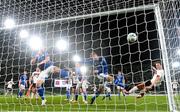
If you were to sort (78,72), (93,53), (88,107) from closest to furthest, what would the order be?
1. (88,107)
2. (93,53)
3. (78,72)

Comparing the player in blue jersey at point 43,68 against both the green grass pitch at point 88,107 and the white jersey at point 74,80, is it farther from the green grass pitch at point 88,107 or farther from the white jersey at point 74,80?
the white jersey at point 74,80

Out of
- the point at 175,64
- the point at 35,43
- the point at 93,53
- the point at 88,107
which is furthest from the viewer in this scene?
the point at 35,43

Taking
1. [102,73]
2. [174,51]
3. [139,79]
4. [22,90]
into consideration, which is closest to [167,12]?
[174,51]

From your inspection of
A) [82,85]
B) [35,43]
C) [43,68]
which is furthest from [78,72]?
[35,43]

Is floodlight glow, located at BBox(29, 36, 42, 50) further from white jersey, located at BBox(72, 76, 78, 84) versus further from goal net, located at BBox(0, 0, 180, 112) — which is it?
white jersey, located at BBox(72, 76, 78, 84)

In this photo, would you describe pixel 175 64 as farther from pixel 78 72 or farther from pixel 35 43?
pixel 35 43

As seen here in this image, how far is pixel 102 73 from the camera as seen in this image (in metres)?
9.18

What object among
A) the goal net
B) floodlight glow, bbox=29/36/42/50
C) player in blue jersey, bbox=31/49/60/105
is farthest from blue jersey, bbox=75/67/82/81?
floodlight glow, bbox=29/36/42/50

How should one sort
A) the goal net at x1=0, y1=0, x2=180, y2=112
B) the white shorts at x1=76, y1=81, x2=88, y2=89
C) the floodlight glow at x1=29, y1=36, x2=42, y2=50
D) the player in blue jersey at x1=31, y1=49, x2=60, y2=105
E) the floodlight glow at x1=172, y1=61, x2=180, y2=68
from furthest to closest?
the floodlight glow at x1=29, y1=36, x2=42, y2=50 → the white shorts at x1=76, y1=81, x2=88, y2=89 → the player in blue jersey at x1=31, y1=49, x2=60, y2=105 → the floodlight glow at x1=172, y1=61, x2=180, y2=68 → the goal net at x1=0, y1=0, x2=180, y2=112

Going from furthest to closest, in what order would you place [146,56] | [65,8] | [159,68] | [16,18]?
[146,56] → [16,18] → [65,8] → [159,68]

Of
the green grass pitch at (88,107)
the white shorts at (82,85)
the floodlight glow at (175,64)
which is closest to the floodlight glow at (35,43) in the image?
the white shorts at (82,85)

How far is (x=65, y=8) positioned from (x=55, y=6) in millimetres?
511

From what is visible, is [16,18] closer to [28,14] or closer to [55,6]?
[28,14]

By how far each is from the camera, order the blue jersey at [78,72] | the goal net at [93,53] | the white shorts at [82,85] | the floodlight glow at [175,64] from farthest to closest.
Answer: the blue jersey at [78,72] < the white shorts at [82,85] < the floodlight glow at [175,64] < the goal net at [93,53]
